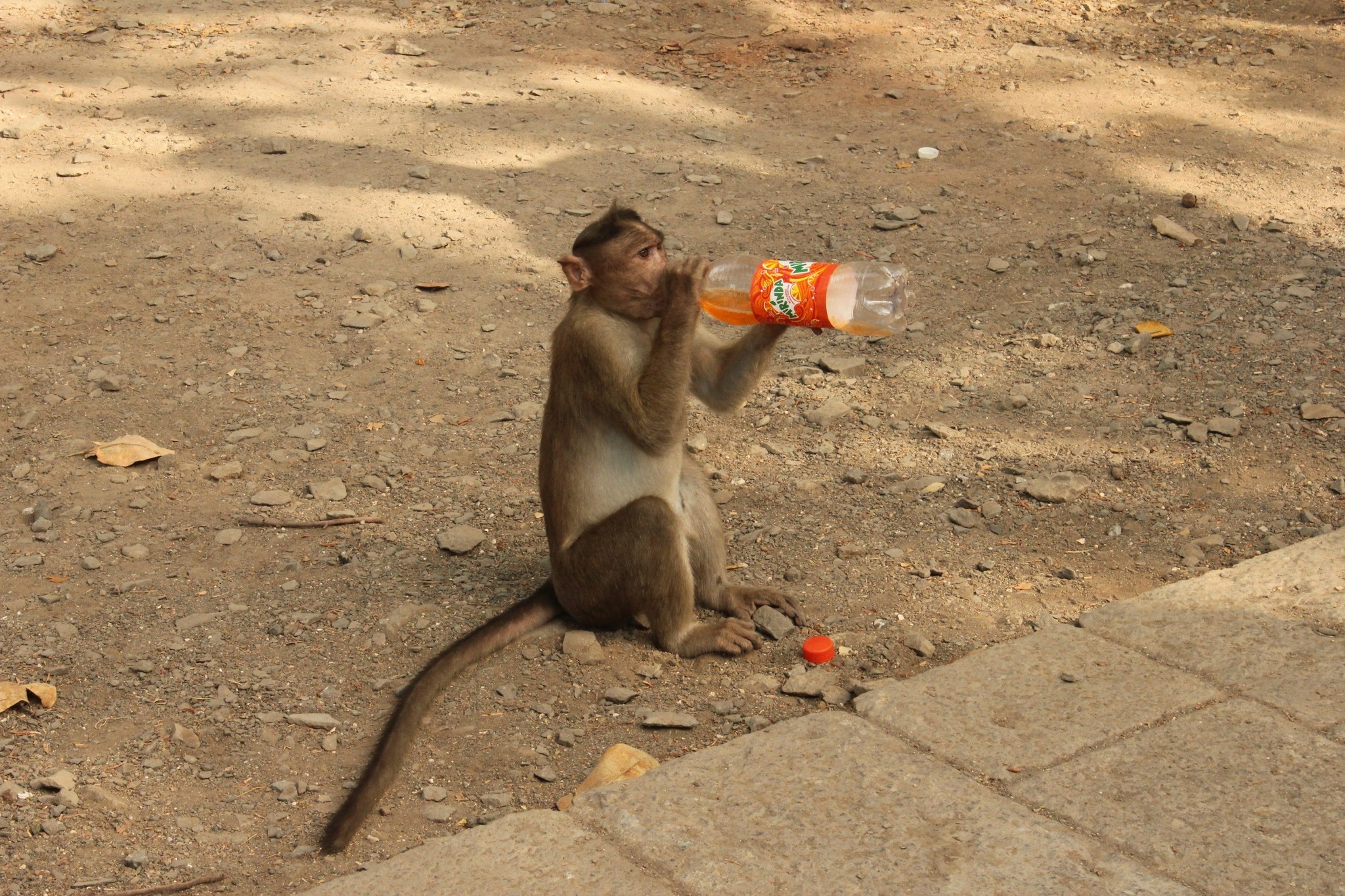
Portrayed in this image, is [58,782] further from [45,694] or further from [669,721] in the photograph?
[669,721]

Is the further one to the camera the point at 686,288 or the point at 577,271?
the point at 577,271

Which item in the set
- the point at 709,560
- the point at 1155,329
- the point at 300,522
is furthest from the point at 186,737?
the point at 1155,329

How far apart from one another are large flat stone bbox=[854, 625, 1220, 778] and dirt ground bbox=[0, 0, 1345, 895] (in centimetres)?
35

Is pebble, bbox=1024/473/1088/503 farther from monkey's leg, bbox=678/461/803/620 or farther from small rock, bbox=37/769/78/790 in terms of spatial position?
small rock, bbox=37/769/78/790

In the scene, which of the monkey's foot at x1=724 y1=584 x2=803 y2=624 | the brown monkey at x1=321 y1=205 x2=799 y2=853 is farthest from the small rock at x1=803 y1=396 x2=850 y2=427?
the monkey's foot at x1=724 y1=584 x2=803 y2=624

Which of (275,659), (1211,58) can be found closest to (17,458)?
(275,659)

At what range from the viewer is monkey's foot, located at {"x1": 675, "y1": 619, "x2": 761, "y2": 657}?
392cm

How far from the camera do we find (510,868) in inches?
107

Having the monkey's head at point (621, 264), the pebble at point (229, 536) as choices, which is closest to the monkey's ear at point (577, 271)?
the monkey's head at point (621, 264)

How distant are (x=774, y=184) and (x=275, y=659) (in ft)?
13.8

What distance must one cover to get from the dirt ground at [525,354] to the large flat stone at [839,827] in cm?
40

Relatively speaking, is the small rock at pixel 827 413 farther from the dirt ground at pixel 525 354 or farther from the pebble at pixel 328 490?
the pebble at pixel 328 490

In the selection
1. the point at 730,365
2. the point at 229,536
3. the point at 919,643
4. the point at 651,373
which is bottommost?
the point at 229,536

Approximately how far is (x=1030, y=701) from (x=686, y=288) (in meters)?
1.42
